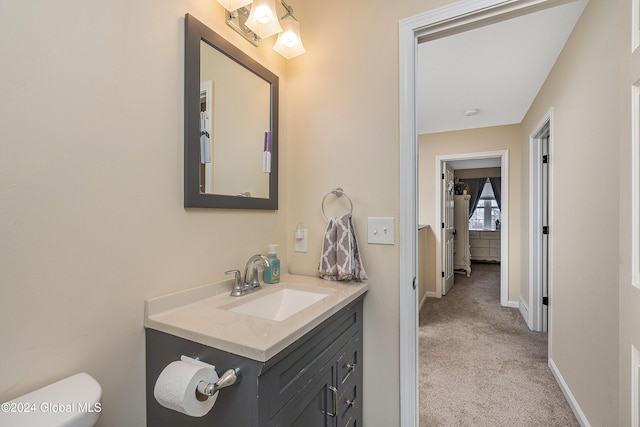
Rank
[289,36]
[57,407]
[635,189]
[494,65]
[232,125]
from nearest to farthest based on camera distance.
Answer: [57,407], [635,189], [232,125], [289,36], [494,65]

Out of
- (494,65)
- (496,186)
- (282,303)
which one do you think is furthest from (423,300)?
(496,186)

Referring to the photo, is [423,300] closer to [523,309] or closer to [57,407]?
[523,309]

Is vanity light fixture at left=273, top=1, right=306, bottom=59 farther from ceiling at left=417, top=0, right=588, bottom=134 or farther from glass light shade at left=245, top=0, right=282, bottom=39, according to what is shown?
ceiling at left=417, top=0, right=588, bottom=134

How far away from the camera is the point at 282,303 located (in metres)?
1.34

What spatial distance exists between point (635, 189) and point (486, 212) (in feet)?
24.4

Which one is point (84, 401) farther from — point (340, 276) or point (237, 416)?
point (340, 276)

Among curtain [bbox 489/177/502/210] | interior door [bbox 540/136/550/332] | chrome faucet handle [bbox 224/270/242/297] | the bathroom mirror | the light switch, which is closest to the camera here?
the bathroom mirror

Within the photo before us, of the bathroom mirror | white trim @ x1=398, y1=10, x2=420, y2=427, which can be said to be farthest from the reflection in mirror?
white trim @ x1=398, y1=10, x2=420, y2=427

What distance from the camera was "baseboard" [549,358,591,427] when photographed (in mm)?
1617

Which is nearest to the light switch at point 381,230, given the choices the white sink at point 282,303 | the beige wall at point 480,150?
the white sink at point 282,303

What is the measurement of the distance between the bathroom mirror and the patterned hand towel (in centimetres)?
35

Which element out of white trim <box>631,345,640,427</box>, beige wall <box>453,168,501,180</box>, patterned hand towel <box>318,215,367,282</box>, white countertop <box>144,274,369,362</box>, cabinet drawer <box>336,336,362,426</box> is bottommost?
cabinet drawer <box>336,336,362,426</box>

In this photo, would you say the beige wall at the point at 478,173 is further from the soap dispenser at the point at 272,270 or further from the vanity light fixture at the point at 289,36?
the soap dispenser at the point at 272,270

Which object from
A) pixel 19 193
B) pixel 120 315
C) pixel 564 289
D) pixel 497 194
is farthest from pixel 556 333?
pixel 497 194
